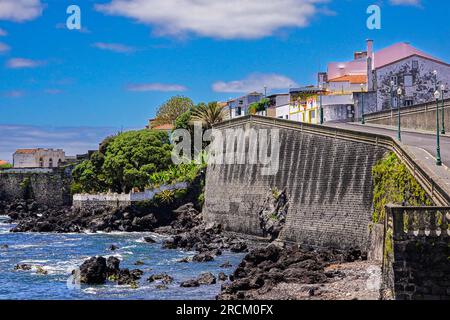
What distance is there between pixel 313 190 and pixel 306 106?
2933 centimetres

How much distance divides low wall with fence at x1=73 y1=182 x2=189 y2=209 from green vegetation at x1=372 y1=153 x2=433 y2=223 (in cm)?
3134

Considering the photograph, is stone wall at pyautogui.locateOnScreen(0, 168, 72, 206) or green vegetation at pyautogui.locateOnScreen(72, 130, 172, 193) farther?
stone wall at pyautogui.locateOnScreen(0, 168, 72, 206)

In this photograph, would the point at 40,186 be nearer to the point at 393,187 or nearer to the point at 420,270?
the point at 393,187

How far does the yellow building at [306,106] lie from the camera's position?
73250 mm

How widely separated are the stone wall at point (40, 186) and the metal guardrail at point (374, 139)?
3413 centimetres

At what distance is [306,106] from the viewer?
249 ft

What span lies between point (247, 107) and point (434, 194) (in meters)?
68.4

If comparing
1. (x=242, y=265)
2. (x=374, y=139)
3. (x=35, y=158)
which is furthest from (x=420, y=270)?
(x=35, y=158)

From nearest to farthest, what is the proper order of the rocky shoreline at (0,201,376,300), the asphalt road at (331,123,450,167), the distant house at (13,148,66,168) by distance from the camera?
the rocky shoreline at (0,201,376,300) < the asphalt road at (331,123,450,167) < the distant house at (13,148,66,168)

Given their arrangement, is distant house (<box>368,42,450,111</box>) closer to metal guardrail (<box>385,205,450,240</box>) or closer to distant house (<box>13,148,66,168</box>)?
metal guardrail (<box>385,205,450,240</box>)

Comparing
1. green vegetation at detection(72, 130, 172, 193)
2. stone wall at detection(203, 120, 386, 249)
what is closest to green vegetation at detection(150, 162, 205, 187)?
green vegetation at detection(72, 130, 172, 193)

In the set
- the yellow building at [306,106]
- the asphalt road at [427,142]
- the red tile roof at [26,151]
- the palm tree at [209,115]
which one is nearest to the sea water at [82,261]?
the asphalt road at [427,142]

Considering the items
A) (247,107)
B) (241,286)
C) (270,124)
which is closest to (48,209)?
(247,107)

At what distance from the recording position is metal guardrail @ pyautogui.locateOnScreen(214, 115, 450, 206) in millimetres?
29375
